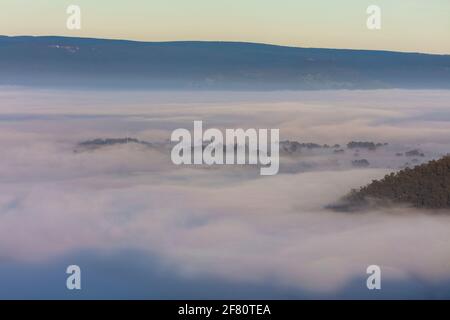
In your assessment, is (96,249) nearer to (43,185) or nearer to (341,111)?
(43,185)

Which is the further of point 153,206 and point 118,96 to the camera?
point 118,96

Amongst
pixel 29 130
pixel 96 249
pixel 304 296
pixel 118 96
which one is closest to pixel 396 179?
pixel 304 296

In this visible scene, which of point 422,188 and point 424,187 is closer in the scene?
point 424,187

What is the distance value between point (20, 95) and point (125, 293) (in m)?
82.3

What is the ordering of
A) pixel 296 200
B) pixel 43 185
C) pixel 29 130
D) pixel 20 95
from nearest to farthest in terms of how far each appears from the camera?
pixel 296 200
pixel 43 185
pixel 29 130
pixel 20 95

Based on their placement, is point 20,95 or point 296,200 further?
point 20,95

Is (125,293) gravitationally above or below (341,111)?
below

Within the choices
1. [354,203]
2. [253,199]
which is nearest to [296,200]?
[253,199]

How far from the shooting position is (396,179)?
147 feet

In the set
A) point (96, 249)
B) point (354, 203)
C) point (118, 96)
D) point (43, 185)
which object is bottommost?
point (96, 249)

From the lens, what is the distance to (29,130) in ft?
274

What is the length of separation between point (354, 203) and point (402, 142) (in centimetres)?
2996

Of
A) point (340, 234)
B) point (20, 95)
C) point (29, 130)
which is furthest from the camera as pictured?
point (20, 95)

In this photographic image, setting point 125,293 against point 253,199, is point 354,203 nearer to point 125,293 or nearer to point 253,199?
point 253,199
